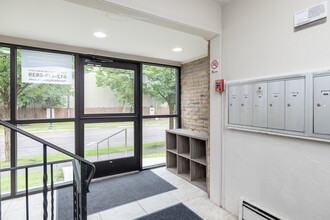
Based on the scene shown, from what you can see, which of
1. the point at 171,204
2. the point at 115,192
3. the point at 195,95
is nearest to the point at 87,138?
the point at 115,192

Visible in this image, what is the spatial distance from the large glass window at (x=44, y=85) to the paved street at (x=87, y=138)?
0.34 meters

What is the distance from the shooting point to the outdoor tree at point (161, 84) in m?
3.79

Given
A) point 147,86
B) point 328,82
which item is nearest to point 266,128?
point 328,82

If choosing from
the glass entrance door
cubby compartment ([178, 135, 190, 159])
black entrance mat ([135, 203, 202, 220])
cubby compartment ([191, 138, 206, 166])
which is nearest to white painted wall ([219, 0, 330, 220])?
black entrance mat ([135, 203, 202, 220])

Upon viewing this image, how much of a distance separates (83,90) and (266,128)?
2.95 metres

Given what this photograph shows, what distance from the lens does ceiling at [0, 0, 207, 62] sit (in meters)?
1.86

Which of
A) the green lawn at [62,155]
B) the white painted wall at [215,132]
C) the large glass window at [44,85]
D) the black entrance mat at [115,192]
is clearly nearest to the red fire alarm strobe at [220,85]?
the white painted wall at [215,132]

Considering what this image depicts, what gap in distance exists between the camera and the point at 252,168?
1.84 m

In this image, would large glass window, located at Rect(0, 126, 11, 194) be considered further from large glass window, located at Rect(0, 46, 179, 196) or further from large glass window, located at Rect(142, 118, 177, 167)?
large glass window, located at Rect(142, 118, 177, 167)

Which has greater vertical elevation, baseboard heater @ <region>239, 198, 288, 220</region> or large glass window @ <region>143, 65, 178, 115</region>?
large glass window @ <region>143, 65, 178, 115</region>

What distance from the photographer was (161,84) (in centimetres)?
399

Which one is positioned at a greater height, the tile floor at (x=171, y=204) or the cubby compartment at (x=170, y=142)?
the cubby compartment at (x=170, y=142)

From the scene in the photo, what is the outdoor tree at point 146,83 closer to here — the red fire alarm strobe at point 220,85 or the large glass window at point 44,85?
the large glass window at point 44,85

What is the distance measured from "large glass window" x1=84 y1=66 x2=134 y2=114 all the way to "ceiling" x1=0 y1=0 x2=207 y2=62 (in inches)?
17.9
